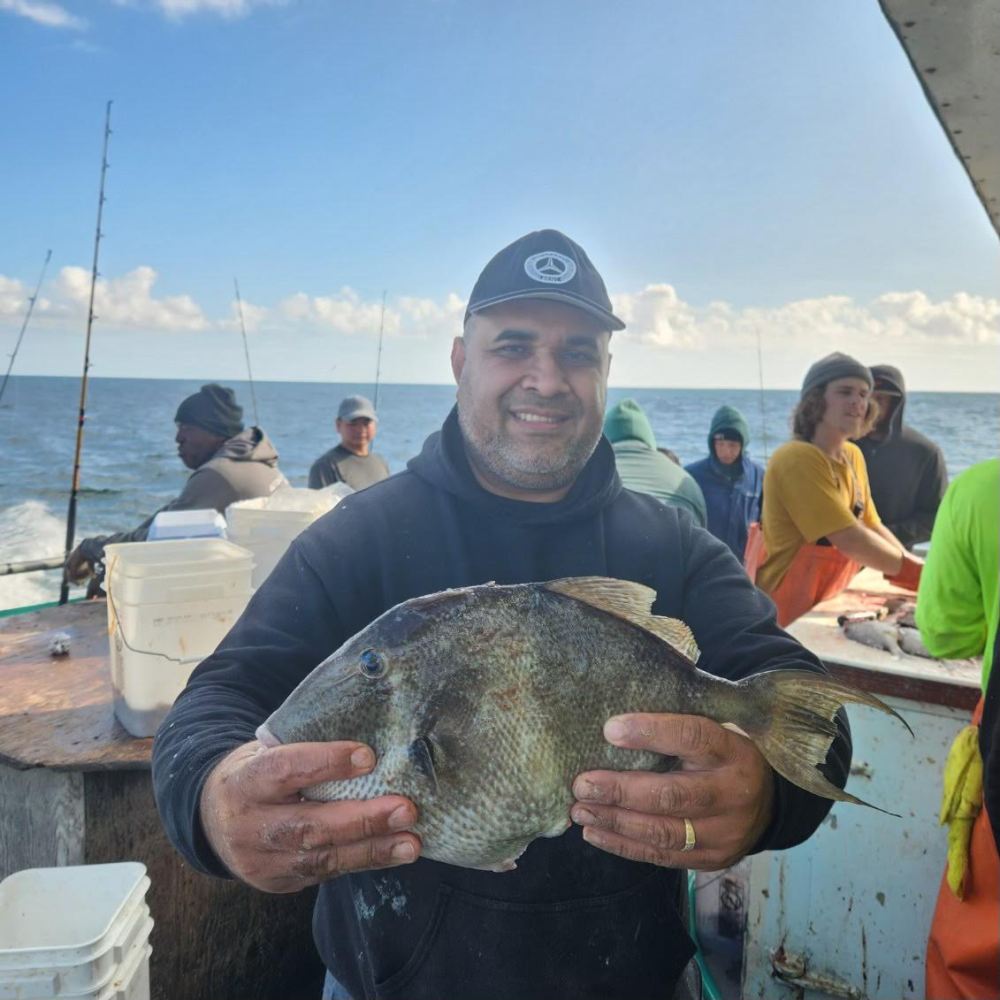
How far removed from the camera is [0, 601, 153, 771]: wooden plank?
2.49 m

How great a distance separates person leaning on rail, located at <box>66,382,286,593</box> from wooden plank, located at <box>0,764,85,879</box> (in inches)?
82.9

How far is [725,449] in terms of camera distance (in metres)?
8.76

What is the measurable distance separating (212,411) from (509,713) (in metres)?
5.03

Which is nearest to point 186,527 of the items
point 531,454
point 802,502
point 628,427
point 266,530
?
point 266,530

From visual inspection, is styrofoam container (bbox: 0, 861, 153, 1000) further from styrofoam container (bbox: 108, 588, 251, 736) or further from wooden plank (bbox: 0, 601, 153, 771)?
styrofoam container (bbox: 108, 588, 251, 736)

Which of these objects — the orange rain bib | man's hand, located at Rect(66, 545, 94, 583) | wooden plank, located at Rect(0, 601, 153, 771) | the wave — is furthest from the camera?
the wave

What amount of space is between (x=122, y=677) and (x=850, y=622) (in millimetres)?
2944

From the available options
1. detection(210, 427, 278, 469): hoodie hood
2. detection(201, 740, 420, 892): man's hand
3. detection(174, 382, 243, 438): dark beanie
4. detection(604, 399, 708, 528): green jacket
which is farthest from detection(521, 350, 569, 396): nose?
detection(174, 382, 243, 438): dark beanie

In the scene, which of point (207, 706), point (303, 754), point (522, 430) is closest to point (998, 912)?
point (522, 430)

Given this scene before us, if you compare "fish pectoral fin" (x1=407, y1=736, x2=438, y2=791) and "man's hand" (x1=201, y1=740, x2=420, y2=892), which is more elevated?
"fish pectoral fin" (x1=407, y1=736, x2=438, y2=791)

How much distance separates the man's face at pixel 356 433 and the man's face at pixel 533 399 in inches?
244

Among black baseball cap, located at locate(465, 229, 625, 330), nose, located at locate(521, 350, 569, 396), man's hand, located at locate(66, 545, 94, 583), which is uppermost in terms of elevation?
black baseball cap, located at locate(465, 229, 625, 330)

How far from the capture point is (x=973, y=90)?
4.54 feet

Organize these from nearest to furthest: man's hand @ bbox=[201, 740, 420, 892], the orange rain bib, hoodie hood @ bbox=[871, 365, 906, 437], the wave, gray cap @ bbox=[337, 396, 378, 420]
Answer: man's hand @ bbox=[201, 740, 420, 892] < the orange rain bib < hoodie hood @ bbox=[871, 365, 906, 437] < gray cap @ bbox=[337, 396, 378, 420] < the wave
